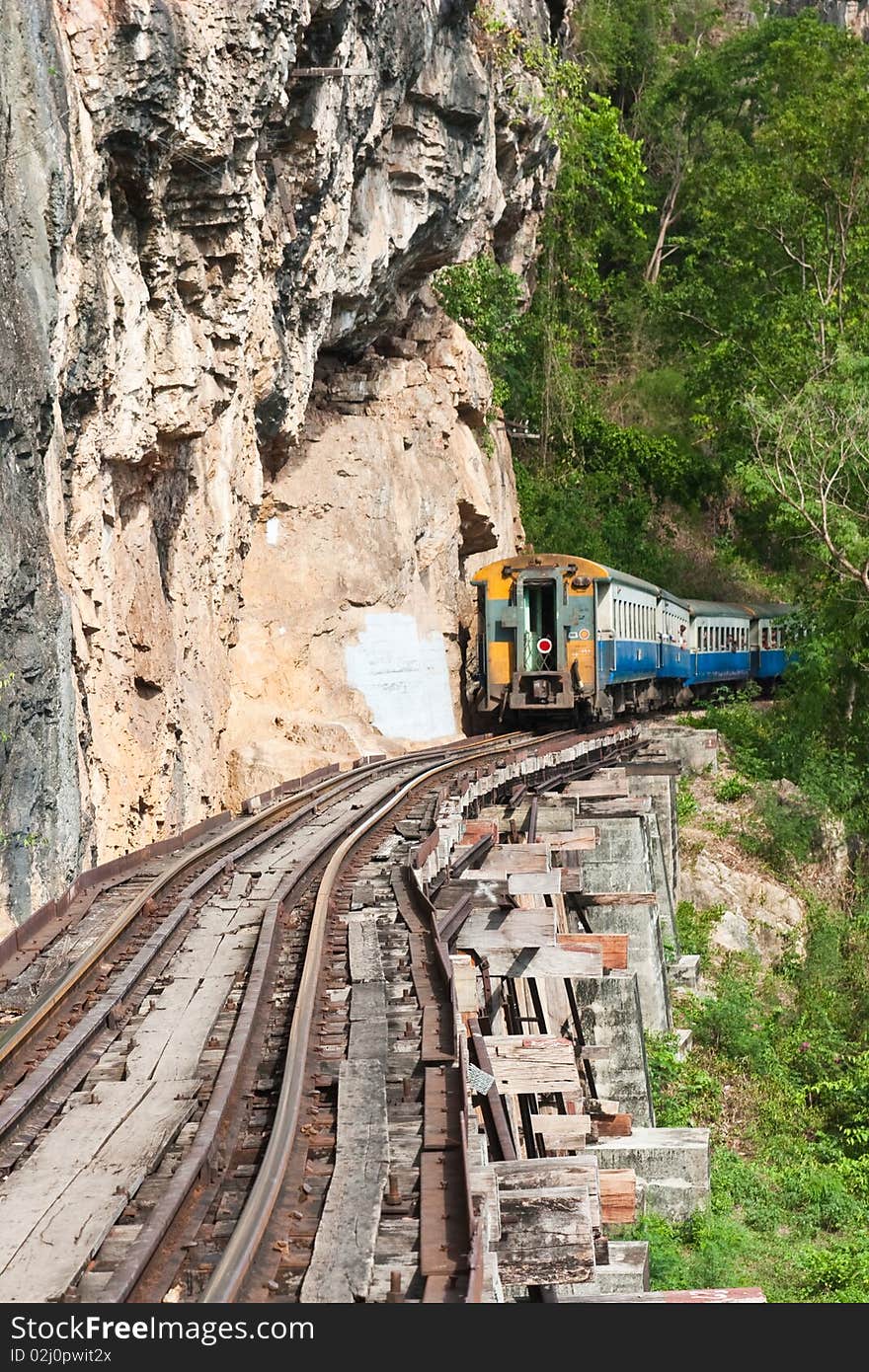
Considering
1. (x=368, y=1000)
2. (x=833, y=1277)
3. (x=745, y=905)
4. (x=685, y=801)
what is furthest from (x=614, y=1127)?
(x=685, y=801)

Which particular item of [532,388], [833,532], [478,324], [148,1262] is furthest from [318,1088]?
[532,388]

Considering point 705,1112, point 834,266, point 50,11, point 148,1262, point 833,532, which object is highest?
point 834,266

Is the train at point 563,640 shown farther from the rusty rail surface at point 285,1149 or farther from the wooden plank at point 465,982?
the wooden plank at point 465,982

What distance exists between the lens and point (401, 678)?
25.1 metres

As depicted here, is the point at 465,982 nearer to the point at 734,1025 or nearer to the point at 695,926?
the point at 734,1025

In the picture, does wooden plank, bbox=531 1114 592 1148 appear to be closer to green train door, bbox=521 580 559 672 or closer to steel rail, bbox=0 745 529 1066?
steel rail, bbox=0 745 529 1066

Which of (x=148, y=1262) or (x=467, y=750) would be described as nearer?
(x=148, y=1262)

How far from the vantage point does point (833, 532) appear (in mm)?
23562

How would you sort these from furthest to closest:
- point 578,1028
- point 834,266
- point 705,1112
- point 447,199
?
point 834,266, point 447,199, point 705,1112, point 578,1028

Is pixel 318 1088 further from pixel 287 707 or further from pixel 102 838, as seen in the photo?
pixel 287 707

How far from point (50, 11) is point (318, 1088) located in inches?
413

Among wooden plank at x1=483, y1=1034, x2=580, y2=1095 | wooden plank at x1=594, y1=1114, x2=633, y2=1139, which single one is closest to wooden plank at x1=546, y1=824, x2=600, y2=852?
wooden plank at x1=594, y1=1114, x2=633, y2=1139

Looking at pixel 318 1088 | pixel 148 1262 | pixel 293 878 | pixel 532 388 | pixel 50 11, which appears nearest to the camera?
pixel 148 1262

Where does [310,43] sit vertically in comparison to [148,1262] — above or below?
above
